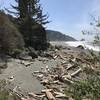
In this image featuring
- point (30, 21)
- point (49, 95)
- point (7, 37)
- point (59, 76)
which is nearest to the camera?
point (49, 95)

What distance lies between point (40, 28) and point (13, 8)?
212 inches

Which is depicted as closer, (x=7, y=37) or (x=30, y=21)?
(x=7, y=37)

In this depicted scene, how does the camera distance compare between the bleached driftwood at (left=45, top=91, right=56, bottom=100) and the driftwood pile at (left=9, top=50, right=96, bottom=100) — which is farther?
the driftwood pile at (left=9, top=50, right=96, bottom=100)

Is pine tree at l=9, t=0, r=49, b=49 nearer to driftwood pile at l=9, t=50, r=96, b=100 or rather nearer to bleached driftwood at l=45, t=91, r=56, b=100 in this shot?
driftwood pile at l=9, t=50, r=96, b=100

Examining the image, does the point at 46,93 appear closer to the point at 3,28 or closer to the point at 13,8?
the point at 3,28

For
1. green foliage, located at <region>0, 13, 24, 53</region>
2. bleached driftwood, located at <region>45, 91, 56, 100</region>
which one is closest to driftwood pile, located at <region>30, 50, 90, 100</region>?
bleached driftwood, located at <region>45, 91, 56, 100</region>

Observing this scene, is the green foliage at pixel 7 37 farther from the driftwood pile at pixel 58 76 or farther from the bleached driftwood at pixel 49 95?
the bleached driftwood at pixel 49 95

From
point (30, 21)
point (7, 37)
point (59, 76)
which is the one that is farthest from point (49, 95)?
point (30, 21)

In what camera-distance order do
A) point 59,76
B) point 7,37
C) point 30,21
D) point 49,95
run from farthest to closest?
1. point 30,21
2. point 7,37
3. point 59,76
4. point 49,95

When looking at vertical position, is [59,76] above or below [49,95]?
above

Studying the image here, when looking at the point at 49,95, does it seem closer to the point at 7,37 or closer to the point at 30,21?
the point at 7,37

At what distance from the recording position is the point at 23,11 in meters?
34.5

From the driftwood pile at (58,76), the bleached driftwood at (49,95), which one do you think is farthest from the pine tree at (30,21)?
the bleached driftwood at (49,95)

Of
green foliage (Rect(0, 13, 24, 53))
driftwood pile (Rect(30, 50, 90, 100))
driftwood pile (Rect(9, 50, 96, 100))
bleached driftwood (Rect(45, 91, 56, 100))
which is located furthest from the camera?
green foliage (Rect(0, 13, 24, 53))
